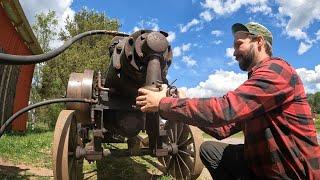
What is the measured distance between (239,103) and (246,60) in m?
0.56

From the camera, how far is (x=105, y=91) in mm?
5812

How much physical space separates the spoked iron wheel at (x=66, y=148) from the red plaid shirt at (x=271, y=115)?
2.87m

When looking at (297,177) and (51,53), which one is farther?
(297,177)

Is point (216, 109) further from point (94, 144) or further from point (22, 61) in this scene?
point (94, 144)

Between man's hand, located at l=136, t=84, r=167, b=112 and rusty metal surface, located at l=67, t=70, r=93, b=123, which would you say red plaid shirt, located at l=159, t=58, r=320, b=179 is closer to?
man's hand, located at l=136, t=84, r=167, b=112

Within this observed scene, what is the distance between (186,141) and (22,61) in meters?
5.36

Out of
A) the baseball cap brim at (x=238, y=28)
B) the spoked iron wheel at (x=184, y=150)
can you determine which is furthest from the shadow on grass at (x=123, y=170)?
the baseball cap brim at (x=238, y=28)

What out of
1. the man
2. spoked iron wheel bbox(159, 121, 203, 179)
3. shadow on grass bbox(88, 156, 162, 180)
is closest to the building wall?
shadow on grass bbox(88, 156, 162, 180)

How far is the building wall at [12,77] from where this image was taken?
12.7 meters

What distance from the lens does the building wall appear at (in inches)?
502

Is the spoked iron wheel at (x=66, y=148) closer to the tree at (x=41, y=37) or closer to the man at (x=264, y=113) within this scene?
the man at (x=264, y=113)

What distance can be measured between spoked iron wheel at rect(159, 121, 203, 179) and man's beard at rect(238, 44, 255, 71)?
3.47 meters

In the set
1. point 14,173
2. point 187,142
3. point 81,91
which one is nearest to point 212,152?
point 187,142

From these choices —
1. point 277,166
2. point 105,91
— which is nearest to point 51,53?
point 277,166
